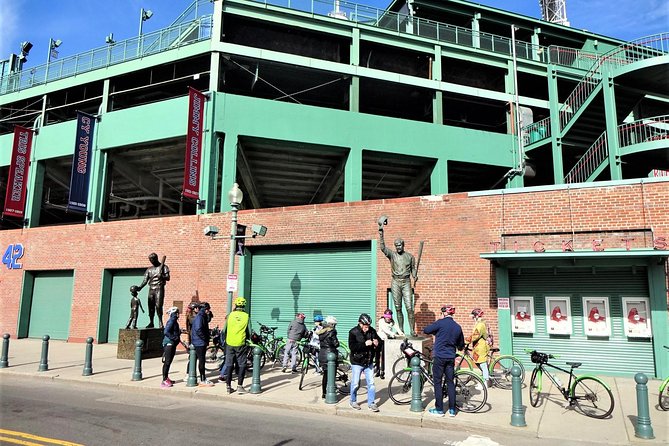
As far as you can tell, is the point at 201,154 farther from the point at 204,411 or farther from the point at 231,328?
the point at 204,411

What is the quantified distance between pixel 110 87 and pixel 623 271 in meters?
22.8

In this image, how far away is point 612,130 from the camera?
16.7 metres

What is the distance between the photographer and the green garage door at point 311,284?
49.3 feet

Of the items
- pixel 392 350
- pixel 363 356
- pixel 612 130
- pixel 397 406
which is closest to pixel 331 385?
pixel 363 356

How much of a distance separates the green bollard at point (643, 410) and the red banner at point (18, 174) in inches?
982

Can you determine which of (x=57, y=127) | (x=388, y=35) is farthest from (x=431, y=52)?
(x=57, y=127)

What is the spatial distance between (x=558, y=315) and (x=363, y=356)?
21.2 ft

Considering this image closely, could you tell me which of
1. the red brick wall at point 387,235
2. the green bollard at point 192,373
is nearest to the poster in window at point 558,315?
the red brick wall at point 387,235

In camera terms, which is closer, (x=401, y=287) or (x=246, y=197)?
(x=401, y=287)

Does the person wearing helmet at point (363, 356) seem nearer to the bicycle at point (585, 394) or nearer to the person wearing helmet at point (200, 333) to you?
the bicycle at point (585, 394)

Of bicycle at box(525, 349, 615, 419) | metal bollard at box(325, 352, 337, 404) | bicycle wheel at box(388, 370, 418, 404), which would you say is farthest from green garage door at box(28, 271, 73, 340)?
bicycle at box(525, 349, 615, 419)

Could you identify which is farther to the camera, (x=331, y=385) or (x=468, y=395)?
(x=331, y=385)

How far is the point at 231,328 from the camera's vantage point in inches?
374

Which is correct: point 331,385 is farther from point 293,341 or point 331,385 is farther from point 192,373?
point 293,341
